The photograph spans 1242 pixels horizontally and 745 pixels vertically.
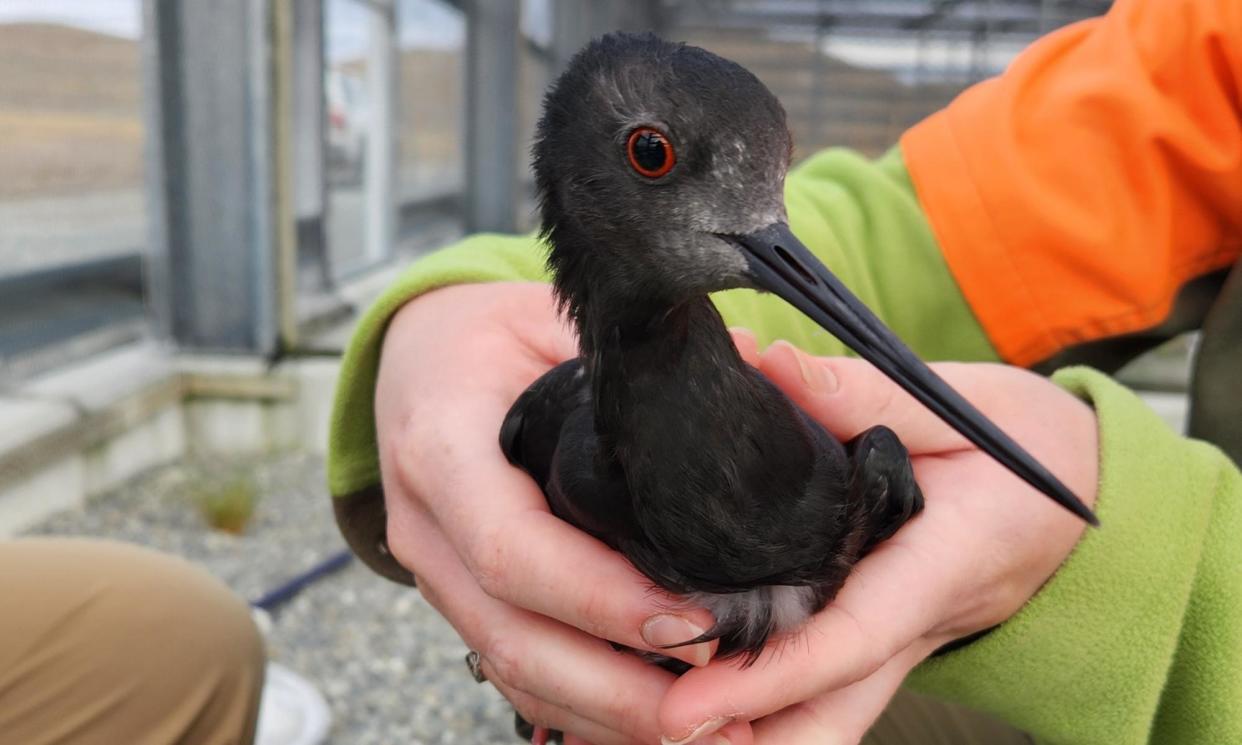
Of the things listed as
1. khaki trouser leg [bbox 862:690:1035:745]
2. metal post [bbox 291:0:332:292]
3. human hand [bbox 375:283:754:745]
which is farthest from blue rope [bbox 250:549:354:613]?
khaki trouser leg [bbox 862:690:1035:745]

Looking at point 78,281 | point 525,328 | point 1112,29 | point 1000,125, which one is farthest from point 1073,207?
point 78,281

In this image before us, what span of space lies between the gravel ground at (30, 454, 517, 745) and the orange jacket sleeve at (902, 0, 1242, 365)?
1517 millimetres

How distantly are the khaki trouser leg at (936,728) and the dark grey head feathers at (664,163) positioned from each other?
0.74 meters

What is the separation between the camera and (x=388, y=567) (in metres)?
1.54

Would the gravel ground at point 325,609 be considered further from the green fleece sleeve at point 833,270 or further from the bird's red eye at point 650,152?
the bird's red eye at point 650,152

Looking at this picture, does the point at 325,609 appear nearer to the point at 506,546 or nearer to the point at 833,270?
the point at 833,270

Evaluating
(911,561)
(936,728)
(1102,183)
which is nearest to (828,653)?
(911,561)

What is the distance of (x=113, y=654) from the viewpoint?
4.77 ft

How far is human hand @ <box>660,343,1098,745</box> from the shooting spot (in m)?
1.07

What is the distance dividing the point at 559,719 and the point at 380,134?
13.3ft

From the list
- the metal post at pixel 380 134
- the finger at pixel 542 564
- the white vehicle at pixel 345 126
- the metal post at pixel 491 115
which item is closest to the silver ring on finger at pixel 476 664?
the finger at pixel 542 564

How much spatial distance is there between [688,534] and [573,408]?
0.21 m

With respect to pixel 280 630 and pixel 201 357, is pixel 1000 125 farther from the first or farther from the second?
pixel 201 357

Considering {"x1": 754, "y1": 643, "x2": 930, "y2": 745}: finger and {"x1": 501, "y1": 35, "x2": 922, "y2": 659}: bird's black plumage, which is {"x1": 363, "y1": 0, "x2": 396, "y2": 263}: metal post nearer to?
{"x1": 501, "y1": 35, "x2": 922, "y2": 659}: bird's black plumage
